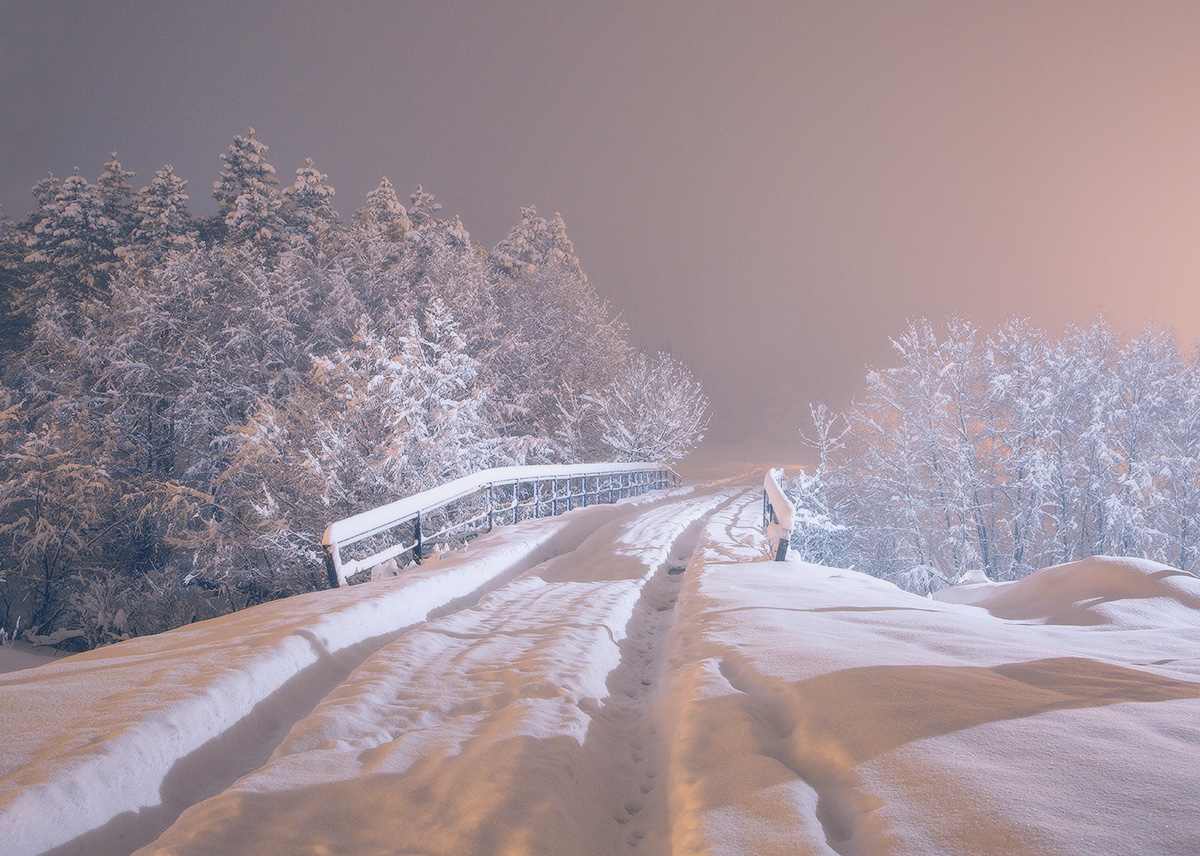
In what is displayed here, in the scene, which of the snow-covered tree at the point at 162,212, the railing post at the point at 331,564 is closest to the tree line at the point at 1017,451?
the railing post at the point at 331,564

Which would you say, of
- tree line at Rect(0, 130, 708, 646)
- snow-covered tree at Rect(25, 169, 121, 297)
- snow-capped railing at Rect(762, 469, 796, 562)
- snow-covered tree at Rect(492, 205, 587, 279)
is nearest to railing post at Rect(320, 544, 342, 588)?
snow-capped railing at Rect(762, 469, 796, 562)

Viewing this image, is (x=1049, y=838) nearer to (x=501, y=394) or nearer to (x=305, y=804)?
(x=305, y=804)

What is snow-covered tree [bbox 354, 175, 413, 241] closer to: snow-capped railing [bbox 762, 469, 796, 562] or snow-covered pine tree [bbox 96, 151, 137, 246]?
snow-covered pine tree [bbox 96, 151, 137, 246]

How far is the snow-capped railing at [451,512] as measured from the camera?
646 centimetres

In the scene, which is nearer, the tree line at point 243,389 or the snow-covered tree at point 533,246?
the tree line at point 243,389

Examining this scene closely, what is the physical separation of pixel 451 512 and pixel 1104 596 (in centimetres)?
1177

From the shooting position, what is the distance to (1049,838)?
5.86 ft

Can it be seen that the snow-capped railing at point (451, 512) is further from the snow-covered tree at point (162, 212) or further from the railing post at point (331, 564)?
the snow-covered tree at point (162, 212)

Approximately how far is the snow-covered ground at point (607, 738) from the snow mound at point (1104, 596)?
1.51 ft

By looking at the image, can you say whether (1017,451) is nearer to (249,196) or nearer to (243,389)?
(243,389)

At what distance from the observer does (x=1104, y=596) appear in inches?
248

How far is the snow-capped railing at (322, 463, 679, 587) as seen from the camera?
646 centimetres

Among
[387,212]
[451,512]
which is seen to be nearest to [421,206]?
[387,212]

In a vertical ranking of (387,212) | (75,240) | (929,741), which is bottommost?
(929,741)
